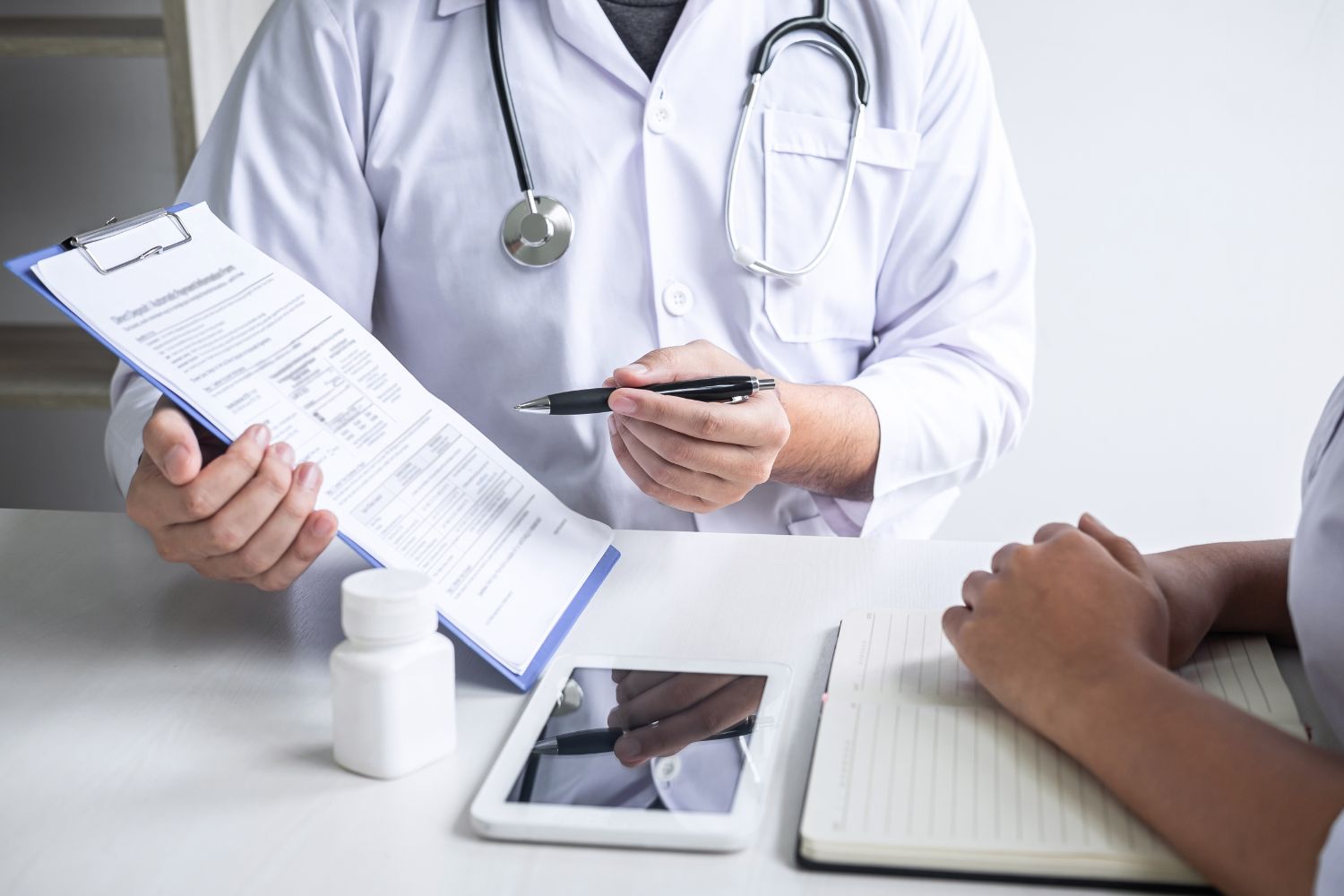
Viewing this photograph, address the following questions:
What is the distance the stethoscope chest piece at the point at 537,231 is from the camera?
1.15 m

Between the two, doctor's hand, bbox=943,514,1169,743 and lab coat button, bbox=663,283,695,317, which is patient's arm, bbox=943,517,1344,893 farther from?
lab coat button, bbox=663,283,695,317

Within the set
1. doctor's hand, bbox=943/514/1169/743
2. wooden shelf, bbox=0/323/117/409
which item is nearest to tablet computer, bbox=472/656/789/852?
doctor's hand, bbox=943/514/1169/743

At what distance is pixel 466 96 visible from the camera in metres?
1.16

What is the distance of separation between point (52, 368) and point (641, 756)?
1.55m

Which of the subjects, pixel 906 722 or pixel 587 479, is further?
pixel 587 479

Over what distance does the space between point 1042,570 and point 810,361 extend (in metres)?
0.56

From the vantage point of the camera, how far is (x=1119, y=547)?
755mm

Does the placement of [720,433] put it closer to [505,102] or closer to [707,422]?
[707,422]

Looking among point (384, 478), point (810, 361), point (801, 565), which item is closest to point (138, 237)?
point (384, 478)

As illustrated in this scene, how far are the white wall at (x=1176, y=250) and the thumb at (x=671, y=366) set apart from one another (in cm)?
120

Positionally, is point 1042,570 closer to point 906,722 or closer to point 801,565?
point 906,722

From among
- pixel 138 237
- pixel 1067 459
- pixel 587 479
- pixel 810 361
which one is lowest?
pixel 1067 459

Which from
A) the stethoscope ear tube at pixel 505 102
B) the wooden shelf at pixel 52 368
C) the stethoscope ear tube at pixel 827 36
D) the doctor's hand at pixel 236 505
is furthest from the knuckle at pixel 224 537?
the wooden shelf at pixel 52 368

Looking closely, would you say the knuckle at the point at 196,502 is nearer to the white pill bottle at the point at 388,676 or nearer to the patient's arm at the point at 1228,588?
the white pill bottle at the point at 388,676
